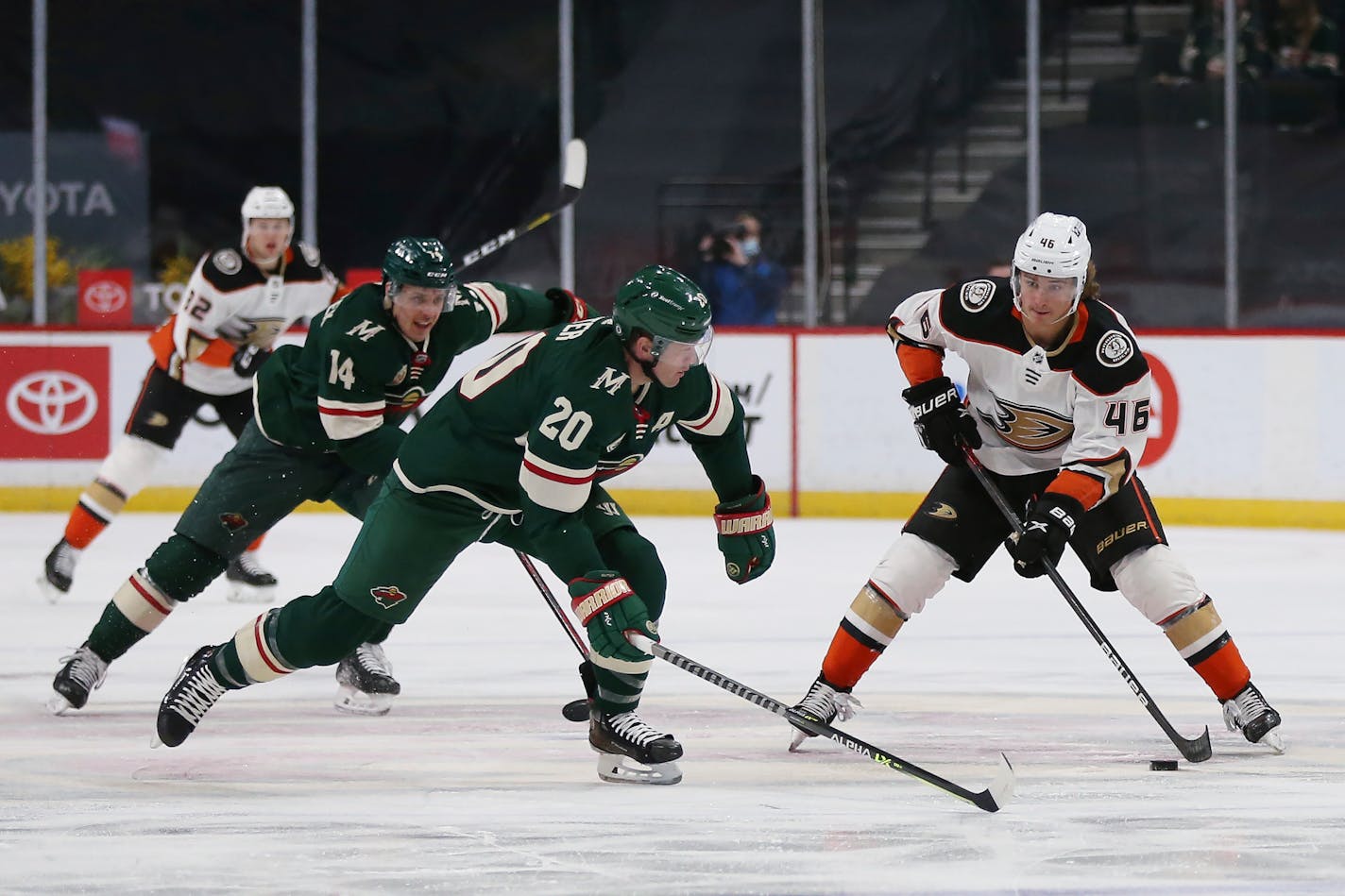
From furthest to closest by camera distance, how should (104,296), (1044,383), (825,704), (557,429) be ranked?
(104,296), (825,704), (1044,383), (557,429)

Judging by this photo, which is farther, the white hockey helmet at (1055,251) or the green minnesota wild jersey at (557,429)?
the white hockey helmet at (1055,251)

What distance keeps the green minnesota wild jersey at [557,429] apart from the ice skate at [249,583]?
256 cm

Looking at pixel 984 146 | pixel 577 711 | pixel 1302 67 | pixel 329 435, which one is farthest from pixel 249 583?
pixel 1302 67

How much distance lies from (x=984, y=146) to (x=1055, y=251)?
5.97 meters

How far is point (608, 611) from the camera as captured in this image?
3695 mm

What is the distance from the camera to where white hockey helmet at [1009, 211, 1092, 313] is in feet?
12.9

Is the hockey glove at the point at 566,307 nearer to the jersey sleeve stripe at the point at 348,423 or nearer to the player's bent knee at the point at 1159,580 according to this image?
the jersey sleeve stripe at the point at 348,423

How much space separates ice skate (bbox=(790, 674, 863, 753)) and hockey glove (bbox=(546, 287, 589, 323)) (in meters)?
1.00

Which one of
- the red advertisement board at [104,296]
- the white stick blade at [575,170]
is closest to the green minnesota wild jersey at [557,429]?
the white stick blade at [575,170]

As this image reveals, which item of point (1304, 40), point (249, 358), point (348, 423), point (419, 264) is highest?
point (1304, 40)

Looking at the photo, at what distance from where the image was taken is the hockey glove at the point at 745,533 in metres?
3.93

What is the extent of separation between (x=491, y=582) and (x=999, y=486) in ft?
8.81

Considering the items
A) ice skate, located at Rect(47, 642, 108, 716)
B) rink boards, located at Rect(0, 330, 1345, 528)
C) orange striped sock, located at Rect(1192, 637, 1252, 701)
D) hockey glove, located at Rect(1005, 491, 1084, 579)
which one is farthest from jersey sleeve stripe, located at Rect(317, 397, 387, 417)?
rink boards, located at Rect(0, 330, 1345, 528)

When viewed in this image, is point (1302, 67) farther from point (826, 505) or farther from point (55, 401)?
point (55, 401)
